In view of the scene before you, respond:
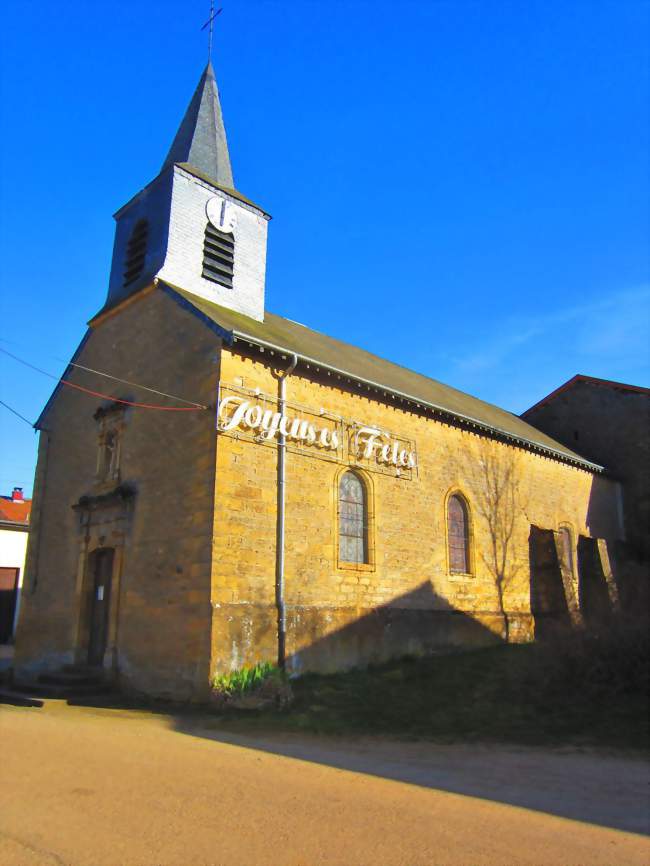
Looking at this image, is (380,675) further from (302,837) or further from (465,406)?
(465,406)

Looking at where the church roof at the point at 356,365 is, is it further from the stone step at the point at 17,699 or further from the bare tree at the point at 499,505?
the stone step at the point at 17,699

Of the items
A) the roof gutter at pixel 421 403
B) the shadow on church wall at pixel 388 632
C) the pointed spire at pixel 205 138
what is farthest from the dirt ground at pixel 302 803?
the pointed spire at pixel 205 138

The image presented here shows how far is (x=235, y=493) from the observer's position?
11844 mm

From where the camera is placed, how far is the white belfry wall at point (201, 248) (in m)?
15.1

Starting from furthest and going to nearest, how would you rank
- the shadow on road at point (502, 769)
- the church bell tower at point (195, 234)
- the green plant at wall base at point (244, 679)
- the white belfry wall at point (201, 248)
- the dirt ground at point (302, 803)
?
1. the church bell tower at point (195, 234)
2. the white belfry wall at point (201, 248)
3. the green plant at wall base at point (244, 679)
4. the shadow on road at point (502, 769)
5. the dirt ground at point (302, 803)

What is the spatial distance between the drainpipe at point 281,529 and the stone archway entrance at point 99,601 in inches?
154

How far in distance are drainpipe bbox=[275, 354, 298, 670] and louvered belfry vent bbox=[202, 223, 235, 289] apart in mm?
3682

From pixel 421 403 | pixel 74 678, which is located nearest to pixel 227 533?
pixel 74 678

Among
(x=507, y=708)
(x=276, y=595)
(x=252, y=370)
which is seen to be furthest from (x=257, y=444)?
(x=507, y=708)

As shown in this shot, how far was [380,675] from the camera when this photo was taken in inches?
507

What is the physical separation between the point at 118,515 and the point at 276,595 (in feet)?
13.2

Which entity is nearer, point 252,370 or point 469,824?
point 469,824

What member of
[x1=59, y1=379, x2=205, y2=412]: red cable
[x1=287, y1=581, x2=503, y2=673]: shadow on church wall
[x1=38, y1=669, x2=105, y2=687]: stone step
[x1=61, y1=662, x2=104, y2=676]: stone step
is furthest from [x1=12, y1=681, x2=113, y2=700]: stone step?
[x1=59, y1=379, x2=205, y2=412]: red cable

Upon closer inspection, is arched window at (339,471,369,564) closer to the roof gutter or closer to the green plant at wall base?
the roof gutter
